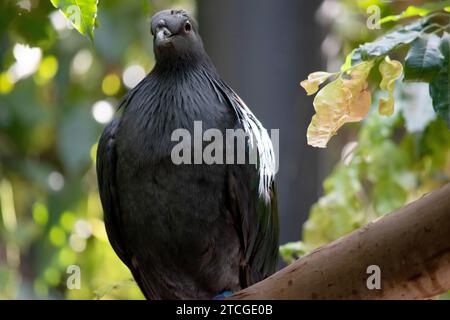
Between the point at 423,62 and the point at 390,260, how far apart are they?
0.60 meters

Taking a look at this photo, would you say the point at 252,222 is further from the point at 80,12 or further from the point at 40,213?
the point at 40,213

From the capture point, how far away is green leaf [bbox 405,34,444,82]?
2428 millimetres

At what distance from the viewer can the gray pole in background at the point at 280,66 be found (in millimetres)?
3945

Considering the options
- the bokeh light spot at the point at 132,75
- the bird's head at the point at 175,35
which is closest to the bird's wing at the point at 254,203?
the bird's head at the point at 175,35

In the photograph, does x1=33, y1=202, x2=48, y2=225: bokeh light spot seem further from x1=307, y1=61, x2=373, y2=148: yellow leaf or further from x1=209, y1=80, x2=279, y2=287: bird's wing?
x1=307, y1=61, x2=373, y2=148: yellow leaf

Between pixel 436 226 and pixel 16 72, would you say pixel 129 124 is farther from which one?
pixel 16 72

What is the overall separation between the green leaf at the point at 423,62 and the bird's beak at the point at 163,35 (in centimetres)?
75

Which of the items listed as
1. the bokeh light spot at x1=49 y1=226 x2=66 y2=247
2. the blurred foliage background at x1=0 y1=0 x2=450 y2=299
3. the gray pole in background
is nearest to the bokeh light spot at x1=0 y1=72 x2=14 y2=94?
the blurred foliage background at x1=0 y1=0 x2=450 y2=299

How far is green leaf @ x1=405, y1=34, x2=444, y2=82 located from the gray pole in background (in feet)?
4.93

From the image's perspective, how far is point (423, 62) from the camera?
2436mm

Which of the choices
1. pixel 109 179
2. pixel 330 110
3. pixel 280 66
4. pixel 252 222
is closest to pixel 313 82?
pixel 330 110

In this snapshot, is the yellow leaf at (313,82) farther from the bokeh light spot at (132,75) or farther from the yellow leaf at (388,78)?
the bokeh light spot at (132,75)

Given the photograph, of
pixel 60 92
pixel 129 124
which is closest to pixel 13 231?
pixel 60 92
